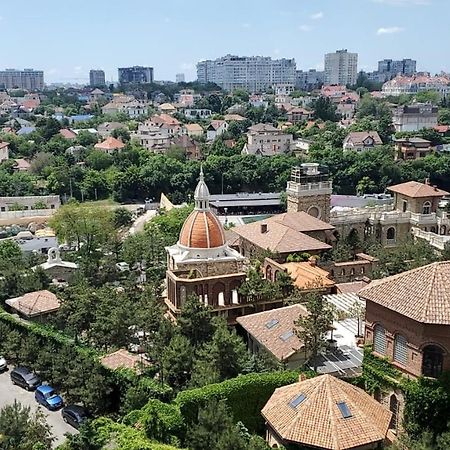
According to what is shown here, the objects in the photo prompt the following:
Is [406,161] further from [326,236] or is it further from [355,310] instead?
[355,310]

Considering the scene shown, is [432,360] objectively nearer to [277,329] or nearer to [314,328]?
[314,328]

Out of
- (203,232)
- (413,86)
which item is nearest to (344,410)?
(203,232)

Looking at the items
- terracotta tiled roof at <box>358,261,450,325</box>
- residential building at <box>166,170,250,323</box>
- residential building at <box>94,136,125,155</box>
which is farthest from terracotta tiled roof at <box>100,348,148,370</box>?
residential building at <box>94,136,125,155</box>

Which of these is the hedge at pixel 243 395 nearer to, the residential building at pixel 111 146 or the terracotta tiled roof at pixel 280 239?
the terracotta tiled roof at pixel 280 239

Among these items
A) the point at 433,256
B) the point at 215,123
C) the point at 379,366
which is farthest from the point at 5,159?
the point at 379,366

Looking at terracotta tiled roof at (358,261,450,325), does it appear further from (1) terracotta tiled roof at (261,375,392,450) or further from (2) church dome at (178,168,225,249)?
(2) church dome at (178,168,225,249)

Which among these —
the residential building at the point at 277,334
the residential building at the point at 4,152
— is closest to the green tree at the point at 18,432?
the residential building at the point at 277,334
